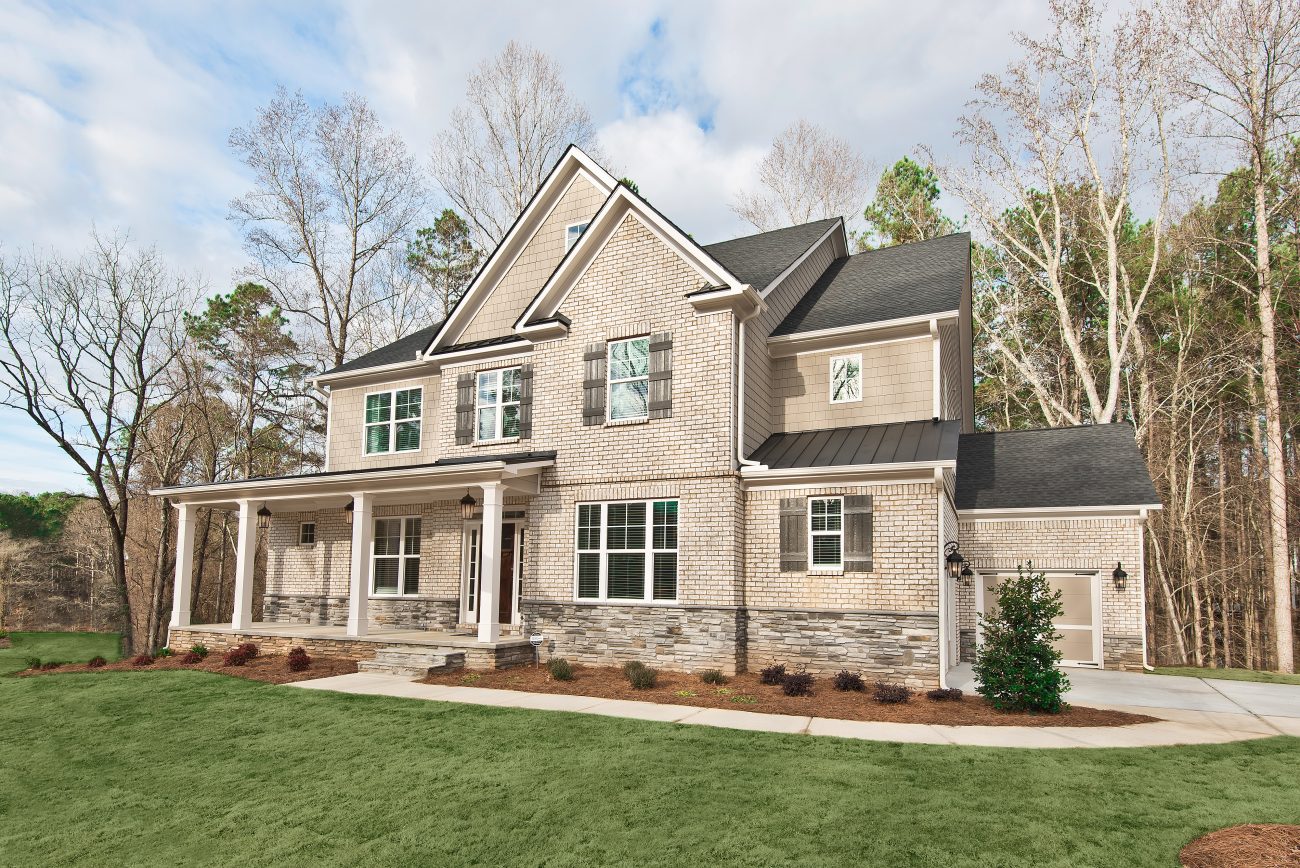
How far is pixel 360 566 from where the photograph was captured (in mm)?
14969

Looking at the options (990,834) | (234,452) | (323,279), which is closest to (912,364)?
(990,834)

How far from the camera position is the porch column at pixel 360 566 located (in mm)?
14750

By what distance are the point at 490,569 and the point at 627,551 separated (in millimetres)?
2406

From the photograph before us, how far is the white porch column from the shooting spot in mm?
16609

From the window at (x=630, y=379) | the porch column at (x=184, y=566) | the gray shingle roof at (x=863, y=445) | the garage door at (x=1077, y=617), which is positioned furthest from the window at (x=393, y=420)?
the garage door at (x=1077, y=617)

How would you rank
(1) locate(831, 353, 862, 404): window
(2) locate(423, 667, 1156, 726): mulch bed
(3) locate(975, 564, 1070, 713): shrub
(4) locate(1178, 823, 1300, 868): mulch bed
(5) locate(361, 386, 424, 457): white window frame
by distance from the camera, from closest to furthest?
(4) locate(1178, 823, 1300, 868): mulch bed → (2) locate(423, 667, 1156, 726): mulch bed → (3) locate(975, 564, 1070, 713): shrub → (1) locate(831, 353, 862, 404): window → (5) locate(361, 386, 424, 457): white window frame

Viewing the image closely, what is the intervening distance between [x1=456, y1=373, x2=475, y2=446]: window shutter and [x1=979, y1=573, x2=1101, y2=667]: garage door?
10.7 metres

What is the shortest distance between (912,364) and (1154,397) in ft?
53.8

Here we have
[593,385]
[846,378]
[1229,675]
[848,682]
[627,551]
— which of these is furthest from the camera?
[846,378]

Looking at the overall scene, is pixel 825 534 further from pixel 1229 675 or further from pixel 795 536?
pixel 1229 675

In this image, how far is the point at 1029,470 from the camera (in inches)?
635

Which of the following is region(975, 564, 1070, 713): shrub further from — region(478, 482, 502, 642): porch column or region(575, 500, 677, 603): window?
region(478, 482, 502, 642): porch column

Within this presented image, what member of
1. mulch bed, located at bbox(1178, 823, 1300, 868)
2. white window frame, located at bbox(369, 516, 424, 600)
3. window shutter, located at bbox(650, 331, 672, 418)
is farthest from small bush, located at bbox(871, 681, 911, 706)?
white window frame, located at bbox(369, 516, 424, 600)

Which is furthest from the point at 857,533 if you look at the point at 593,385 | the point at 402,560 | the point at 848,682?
the point at 402,560
